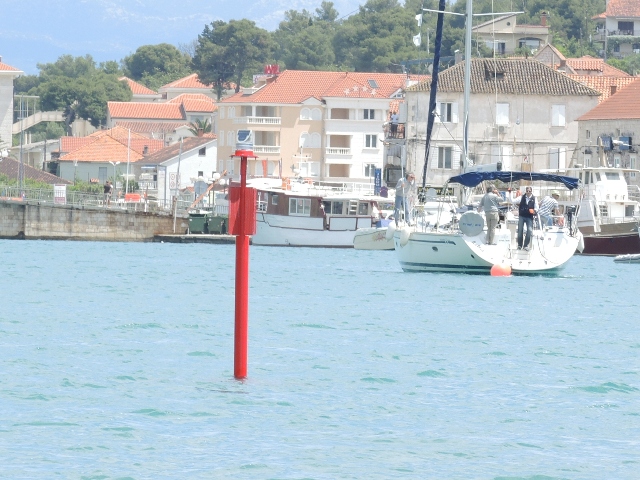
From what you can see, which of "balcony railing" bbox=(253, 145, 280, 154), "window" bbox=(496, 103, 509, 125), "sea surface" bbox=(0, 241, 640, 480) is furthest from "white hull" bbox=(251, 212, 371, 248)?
"sea surface" bbox=(0, 241, 640, 480)

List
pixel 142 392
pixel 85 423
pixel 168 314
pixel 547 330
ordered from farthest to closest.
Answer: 1. pixel 168 314
2. pixel 547 330
3. pixel 142 392
4. pixel 85 423

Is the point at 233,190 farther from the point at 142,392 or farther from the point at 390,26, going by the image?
the point at 390,26

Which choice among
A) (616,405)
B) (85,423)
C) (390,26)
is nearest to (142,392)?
(85,423)

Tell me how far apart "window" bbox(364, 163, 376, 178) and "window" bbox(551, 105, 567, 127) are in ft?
54.2

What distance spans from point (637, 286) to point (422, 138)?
3881cm

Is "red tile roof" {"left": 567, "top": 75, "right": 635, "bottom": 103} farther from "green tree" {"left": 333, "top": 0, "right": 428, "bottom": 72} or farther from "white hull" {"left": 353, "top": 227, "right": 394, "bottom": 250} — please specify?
"green tree" {"left": 333, "top": 0, "right": 428, "bottom": 72}

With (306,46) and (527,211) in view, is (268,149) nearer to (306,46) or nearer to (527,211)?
(306,46)

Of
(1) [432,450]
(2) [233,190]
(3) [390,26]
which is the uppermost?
(3) [390,26]

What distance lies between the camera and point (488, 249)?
35062 millimetres

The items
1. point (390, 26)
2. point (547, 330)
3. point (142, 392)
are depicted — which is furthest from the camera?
point (390, 26)

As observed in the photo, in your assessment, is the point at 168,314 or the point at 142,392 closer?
the point at 142,392

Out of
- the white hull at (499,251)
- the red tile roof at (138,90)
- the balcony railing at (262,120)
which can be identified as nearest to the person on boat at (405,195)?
the white hull at (499,251)

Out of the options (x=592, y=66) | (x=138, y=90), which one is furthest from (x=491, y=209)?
(x=138, y=90)

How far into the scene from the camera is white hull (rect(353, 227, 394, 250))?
58.2 m
